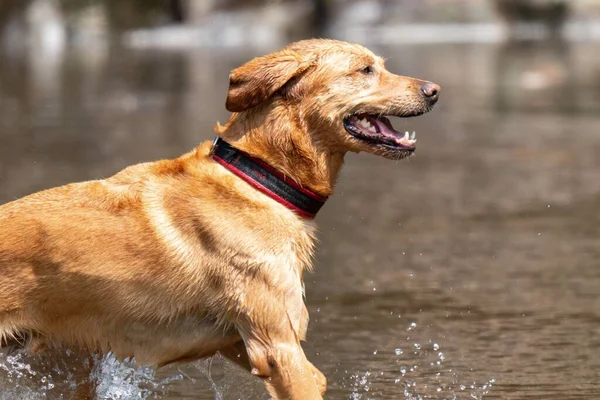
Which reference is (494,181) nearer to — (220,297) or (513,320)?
(513,320)

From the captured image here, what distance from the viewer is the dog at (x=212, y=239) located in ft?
17.1

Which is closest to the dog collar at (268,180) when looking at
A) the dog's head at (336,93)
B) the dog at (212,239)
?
the dog at (212,239)

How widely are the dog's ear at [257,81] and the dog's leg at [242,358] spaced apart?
1083 mm

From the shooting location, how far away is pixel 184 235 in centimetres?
530

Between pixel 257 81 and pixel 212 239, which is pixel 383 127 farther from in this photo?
pixel 212 239

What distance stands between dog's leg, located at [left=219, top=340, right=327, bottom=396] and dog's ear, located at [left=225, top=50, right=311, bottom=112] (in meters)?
1.08

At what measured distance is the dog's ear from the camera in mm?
5301

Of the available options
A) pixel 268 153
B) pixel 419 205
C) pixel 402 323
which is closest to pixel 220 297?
pixel 268 153

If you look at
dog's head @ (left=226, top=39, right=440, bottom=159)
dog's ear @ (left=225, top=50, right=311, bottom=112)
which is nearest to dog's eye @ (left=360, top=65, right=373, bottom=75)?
dog's head @ (left=226, top=39, right=440, bottom=159)

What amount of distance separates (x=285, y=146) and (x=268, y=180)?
17 cm

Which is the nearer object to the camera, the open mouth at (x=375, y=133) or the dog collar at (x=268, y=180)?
the dog collar at (x=268, y=180)

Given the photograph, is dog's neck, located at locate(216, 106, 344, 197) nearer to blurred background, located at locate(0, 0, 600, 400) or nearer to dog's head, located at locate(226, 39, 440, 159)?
dog's head, located at locate(226, 39, 440, 159)

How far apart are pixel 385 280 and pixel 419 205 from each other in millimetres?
2659

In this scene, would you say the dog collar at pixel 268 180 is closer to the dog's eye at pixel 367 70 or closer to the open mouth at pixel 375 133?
the open mouth at pixel 375 133
